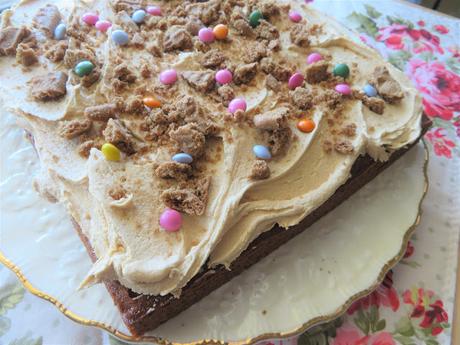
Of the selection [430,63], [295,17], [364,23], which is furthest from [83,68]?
[430,63]

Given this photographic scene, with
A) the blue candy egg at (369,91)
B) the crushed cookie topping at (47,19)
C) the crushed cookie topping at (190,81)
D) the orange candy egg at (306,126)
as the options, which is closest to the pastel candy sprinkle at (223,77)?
the crushed cookie topping at (190,81)

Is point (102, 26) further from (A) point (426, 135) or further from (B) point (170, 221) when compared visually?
(A) point (426, 135)

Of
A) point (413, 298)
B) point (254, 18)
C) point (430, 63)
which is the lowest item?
point (413, 298)

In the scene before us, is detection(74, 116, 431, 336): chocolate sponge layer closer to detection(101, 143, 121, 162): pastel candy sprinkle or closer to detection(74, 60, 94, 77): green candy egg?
detection(101, 143, 121, 162): pastel candy sprinkle

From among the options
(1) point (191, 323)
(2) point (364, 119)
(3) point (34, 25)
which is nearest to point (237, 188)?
(1) point (191, 323)

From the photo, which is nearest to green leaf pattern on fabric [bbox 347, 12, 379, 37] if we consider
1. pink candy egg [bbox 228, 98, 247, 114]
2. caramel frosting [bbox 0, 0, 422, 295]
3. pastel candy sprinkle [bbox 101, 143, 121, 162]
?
caramel frosting [bbox 0, 0, 422, 295]

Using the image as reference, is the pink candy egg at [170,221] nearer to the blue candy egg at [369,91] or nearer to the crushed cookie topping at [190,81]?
the crushed cookie topping at [190,81]
